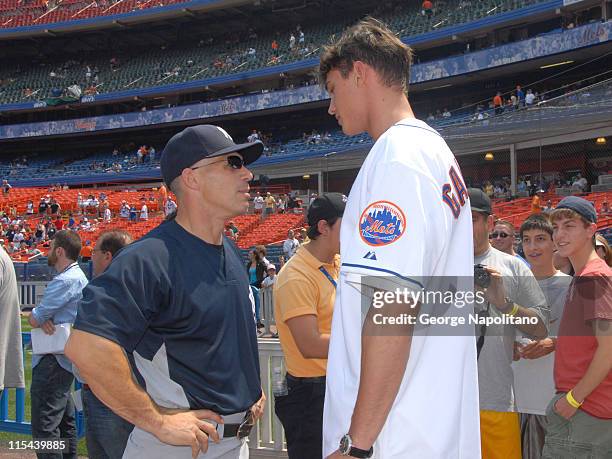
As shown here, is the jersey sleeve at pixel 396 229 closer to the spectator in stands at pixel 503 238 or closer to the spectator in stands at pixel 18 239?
the spectator in stands at pixel 503 238

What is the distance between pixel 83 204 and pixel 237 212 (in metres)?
29.2

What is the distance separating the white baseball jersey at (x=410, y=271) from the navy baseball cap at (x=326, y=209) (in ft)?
5.73

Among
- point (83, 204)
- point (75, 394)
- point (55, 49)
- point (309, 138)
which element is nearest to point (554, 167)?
point (309, 138)

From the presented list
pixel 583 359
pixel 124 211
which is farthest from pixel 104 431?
pixel 124 211

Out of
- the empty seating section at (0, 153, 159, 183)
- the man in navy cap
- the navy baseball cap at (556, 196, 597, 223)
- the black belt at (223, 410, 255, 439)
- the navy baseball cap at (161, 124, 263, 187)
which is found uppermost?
the empty seating section at (0, 153, 159, 183)

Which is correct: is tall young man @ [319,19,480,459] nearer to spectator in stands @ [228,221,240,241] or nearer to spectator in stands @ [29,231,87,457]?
spectator in stands @ [29,231,87,457]

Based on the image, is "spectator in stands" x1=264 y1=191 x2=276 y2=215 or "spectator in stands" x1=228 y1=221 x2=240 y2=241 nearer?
"spectator in stands" x1=228 y1=221 x2=240 y2=241

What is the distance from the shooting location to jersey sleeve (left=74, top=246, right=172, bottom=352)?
2.12 m

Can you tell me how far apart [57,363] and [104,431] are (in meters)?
1.17

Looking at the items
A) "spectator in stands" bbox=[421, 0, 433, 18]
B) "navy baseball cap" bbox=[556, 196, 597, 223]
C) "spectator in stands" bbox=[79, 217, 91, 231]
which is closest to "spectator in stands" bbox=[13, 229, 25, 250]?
"spectator in stands" bbox=[79, 217, 91, 231]

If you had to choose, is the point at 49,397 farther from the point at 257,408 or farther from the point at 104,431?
the point at 257,408

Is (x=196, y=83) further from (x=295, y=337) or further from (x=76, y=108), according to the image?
(x=295, y=337)

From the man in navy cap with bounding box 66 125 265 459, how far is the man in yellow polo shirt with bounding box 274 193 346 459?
2.95 ft

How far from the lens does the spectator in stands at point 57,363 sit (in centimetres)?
481
